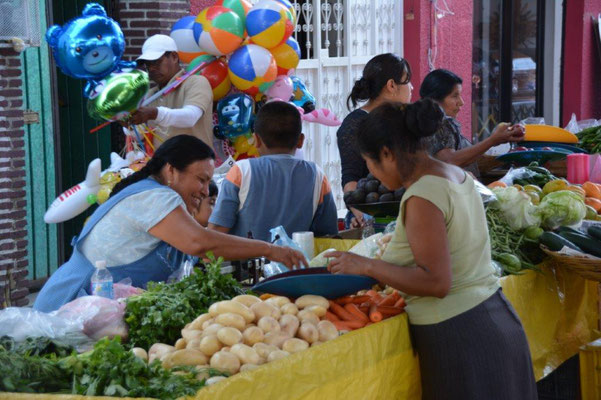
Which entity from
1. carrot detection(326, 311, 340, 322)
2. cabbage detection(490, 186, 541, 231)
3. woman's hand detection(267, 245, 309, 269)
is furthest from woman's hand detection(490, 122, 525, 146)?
carrot detection(326, 311, 340, 322)

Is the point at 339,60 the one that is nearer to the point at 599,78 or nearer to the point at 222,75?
the point at 222,75

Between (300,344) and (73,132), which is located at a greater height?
(73,132)

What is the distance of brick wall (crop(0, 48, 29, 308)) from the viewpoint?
23.2 feet

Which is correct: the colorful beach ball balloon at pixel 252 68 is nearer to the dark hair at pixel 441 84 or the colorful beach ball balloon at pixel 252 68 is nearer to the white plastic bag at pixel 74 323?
the dark hair at pixel 441 84

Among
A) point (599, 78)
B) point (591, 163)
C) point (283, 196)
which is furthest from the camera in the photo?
point (599, 78)

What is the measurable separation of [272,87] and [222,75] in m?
0.42

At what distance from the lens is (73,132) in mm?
8281

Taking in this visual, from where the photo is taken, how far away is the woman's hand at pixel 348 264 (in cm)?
352

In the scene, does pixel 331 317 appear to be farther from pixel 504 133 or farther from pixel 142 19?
pixel 142 19

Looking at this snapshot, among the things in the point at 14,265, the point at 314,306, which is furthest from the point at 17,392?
the point at 14,265

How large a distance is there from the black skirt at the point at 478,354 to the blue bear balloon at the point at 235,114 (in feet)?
12.6

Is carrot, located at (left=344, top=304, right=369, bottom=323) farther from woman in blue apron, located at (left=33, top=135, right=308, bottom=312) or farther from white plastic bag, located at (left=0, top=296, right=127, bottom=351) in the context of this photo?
white plastic bag, located at (left=0, top=296, right=127, bottom=351)

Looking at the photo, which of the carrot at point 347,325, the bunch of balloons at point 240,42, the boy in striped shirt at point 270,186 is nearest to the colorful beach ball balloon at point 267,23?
the bunch of balloons at point 240,42

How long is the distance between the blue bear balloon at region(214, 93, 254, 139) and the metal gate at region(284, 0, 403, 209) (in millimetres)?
2527
